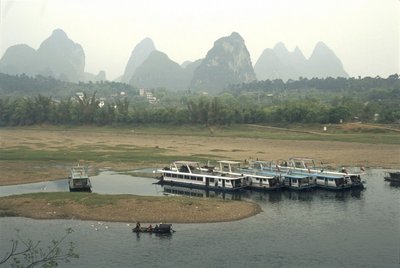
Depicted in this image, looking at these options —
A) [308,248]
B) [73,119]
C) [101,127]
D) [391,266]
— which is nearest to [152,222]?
[308,248]

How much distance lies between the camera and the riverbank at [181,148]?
85.5 metres

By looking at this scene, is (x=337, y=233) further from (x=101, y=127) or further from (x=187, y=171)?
(x=101, y=127)

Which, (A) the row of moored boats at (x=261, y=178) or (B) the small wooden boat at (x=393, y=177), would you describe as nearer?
(A) the row of moored boats at (x=261, y=178)

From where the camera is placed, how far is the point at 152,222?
47.2 metres

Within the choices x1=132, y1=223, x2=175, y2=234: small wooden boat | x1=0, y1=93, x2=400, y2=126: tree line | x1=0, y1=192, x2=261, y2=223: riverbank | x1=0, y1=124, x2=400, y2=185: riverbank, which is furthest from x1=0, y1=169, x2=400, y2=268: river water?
x1=0, y1=93, x2=400, y2=126: tree line

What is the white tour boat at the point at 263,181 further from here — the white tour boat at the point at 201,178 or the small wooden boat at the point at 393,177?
the small wooden boat at the point at 393,177

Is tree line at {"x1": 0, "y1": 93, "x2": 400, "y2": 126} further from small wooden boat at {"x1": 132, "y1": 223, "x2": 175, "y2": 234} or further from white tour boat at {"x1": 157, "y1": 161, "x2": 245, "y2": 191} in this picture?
small wooden boat at {"x1": 132, "y1": 223, "x2": 175, "y2": 234}

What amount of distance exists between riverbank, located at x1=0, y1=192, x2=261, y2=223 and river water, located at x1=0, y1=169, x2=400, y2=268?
1.70 metres

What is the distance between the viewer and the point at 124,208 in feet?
168

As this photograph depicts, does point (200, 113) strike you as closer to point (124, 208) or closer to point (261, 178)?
point (261, 178)

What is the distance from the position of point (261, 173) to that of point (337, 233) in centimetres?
2751

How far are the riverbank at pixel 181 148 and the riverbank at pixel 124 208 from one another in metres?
17.4

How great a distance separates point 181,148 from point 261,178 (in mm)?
47825

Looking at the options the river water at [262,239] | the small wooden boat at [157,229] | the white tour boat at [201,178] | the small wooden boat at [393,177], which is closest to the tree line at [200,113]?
the small wooden boat at [393,177]
